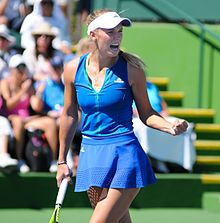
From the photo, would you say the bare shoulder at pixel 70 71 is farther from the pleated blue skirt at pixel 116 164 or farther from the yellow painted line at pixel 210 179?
the yellow painted line at pixel 210 179

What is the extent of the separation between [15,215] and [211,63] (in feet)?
12.7

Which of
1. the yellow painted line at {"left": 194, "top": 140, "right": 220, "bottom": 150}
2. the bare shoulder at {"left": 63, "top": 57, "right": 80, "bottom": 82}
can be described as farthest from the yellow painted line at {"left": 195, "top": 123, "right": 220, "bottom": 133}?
the bare shoulder at {"left": 63, "top": 57, "right": 80, "bottom": 82}

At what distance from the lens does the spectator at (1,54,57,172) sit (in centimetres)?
923

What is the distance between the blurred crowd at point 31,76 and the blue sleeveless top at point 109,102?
11.2 feet

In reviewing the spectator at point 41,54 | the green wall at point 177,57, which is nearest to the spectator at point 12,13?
the spectator at point 41,54

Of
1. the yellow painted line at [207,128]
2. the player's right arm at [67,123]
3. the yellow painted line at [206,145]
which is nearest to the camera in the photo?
the player's right arm at [67,123]

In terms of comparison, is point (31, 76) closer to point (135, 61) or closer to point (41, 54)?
point (41, 54)

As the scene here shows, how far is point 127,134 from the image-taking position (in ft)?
18.2

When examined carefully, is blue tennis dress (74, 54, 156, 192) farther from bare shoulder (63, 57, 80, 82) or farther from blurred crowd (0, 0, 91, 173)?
blurred crowd (0, 0, 91, 173)

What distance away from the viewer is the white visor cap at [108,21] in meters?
5.44

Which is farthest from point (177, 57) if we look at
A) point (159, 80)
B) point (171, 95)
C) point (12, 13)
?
point (12, 13)

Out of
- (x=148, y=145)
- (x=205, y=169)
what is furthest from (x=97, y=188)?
(x=205, y=169)

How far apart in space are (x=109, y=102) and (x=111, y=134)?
0.21 meters

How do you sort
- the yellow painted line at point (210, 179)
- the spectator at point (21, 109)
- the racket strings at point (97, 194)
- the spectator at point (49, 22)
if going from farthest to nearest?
the spectator at point (49, 22)
the yellow painted line at point (210, 179)
the spectator at point (21, 109)
the racket strings at point (97, 194)
